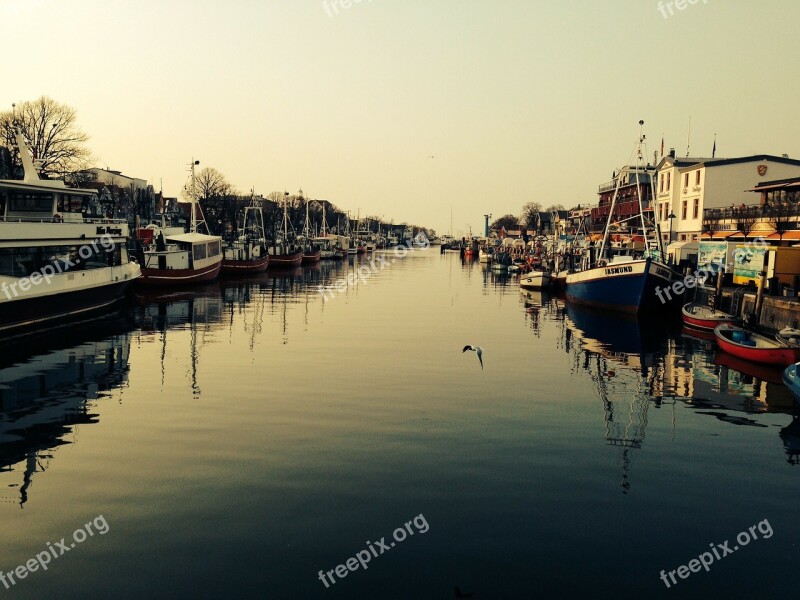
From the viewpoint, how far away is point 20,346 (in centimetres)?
3084

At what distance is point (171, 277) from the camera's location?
190 feet

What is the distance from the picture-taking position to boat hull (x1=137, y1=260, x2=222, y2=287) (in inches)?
2202

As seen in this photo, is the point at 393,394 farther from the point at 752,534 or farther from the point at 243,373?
the point at 752,534

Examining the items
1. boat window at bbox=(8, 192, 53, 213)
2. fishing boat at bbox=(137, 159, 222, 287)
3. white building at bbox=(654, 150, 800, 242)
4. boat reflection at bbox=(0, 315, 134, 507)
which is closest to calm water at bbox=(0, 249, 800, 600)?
boat reflection at bbox=(0, 315, 134, 507)

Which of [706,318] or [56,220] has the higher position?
[56,220]

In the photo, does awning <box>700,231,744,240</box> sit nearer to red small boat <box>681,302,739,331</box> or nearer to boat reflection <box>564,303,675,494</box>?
boat reflection <box>564,303,675,494</box>

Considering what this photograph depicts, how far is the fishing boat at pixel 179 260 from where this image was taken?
57250mm

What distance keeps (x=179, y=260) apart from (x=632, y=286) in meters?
40.4

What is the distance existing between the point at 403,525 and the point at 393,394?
34.5 feet

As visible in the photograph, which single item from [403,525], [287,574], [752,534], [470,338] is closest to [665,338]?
[470,338]

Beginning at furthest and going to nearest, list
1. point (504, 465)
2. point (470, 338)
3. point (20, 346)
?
1. point (470, 338)
2. point (20, 346)
3. point (504, 465)

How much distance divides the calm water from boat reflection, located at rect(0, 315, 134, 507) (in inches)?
4.4

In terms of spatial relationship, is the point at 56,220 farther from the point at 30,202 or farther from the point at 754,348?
the point at 754,348

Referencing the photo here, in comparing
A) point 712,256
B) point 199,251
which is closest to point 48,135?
point 199,251
